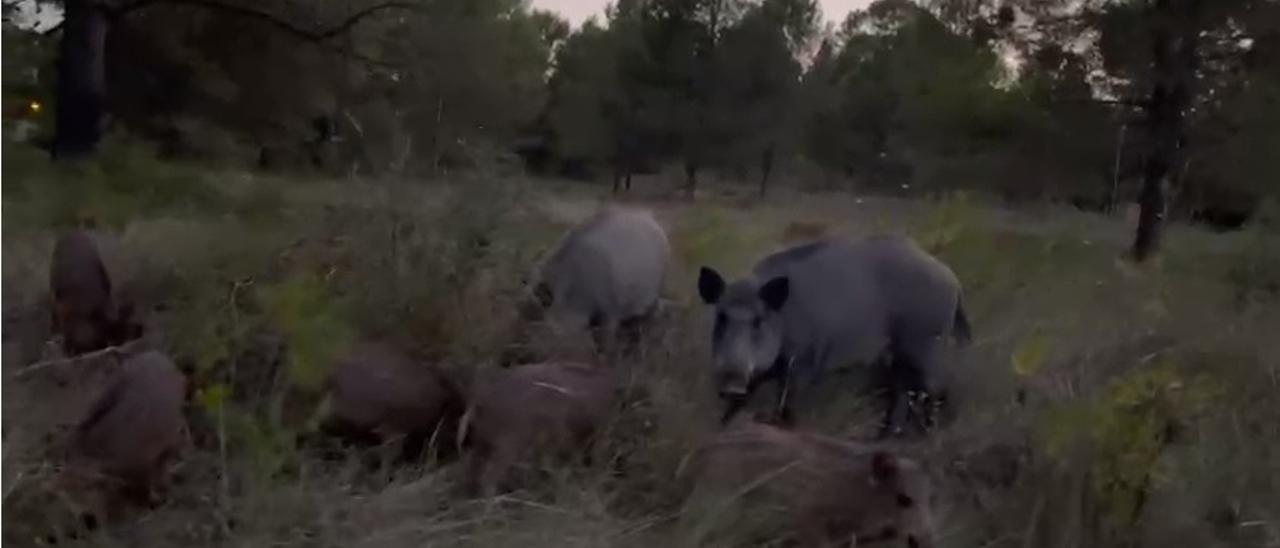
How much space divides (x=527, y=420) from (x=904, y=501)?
1193 mm

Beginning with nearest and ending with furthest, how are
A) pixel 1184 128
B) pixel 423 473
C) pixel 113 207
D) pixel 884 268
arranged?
pixel 423 473 → pixel 884 268 → pixel 113 207 → pixel 1184 128

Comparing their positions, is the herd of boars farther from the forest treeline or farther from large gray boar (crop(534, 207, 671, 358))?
the forest treeline

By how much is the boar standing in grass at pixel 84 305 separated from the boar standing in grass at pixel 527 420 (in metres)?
1.24

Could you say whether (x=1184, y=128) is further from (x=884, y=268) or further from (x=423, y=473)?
(x=423, y=473)

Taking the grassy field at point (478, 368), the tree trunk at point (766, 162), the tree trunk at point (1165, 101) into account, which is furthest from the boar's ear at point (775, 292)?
the tree trunk at point (766, 162)

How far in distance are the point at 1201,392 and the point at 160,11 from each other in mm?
11642

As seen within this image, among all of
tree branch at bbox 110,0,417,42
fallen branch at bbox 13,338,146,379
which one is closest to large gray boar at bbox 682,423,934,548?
fallen branch at bbox 13,338,146,379

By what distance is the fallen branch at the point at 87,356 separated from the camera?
4.39 m

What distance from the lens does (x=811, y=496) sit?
4.49 metres

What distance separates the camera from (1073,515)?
4.63m

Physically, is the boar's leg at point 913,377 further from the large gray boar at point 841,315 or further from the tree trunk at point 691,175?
the tree trunk at point 691,175

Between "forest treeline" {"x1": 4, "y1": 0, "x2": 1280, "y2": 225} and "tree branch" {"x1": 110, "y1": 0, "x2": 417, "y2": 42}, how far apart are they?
26 millimetres

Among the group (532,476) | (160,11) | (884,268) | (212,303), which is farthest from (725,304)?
(160,11)

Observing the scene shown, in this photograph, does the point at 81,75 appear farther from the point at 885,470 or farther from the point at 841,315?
the point at 885,470
